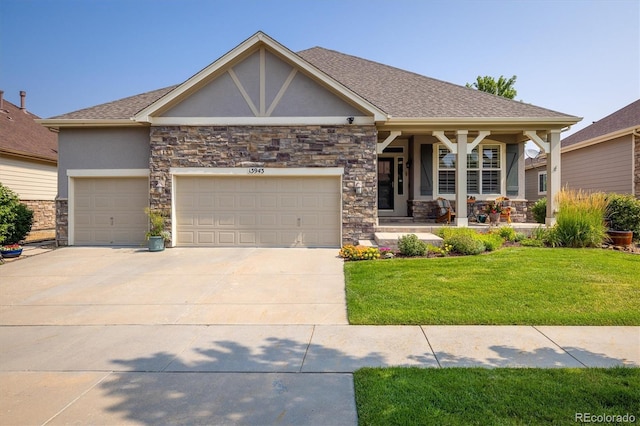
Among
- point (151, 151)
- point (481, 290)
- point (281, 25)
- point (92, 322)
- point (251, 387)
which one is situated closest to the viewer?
point (251, 387)

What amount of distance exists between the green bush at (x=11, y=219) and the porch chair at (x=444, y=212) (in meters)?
13.6

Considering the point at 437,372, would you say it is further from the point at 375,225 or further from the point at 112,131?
the point at 112,131

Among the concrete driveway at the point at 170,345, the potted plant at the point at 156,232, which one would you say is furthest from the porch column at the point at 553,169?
the potted plant at the point at 156,232

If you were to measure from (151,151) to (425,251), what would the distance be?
870 centimetres

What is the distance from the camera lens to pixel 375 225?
11.3m

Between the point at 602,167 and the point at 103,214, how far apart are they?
19.2 m

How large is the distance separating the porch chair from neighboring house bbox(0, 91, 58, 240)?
1521cm

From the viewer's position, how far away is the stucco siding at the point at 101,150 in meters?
11.6

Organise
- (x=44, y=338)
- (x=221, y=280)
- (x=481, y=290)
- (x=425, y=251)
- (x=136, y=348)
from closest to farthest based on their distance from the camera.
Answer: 1. (x=136, y=348)
2. (x=44, y=338)
3. (x=481, y=290)
4. (x=221, y=280)
5. (x=425, y=251)

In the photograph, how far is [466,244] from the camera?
352 inches

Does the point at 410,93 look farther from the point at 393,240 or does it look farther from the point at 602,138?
the point at 602,138

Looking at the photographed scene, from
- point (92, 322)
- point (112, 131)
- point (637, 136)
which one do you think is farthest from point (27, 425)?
point (637, 136)

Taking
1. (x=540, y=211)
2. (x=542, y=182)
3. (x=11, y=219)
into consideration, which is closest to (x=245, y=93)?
(x=11, y=219)

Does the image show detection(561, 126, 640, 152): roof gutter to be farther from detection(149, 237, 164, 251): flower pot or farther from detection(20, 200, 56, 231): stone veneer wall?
detection(20, 200, 56, 231): stone veneer wall
